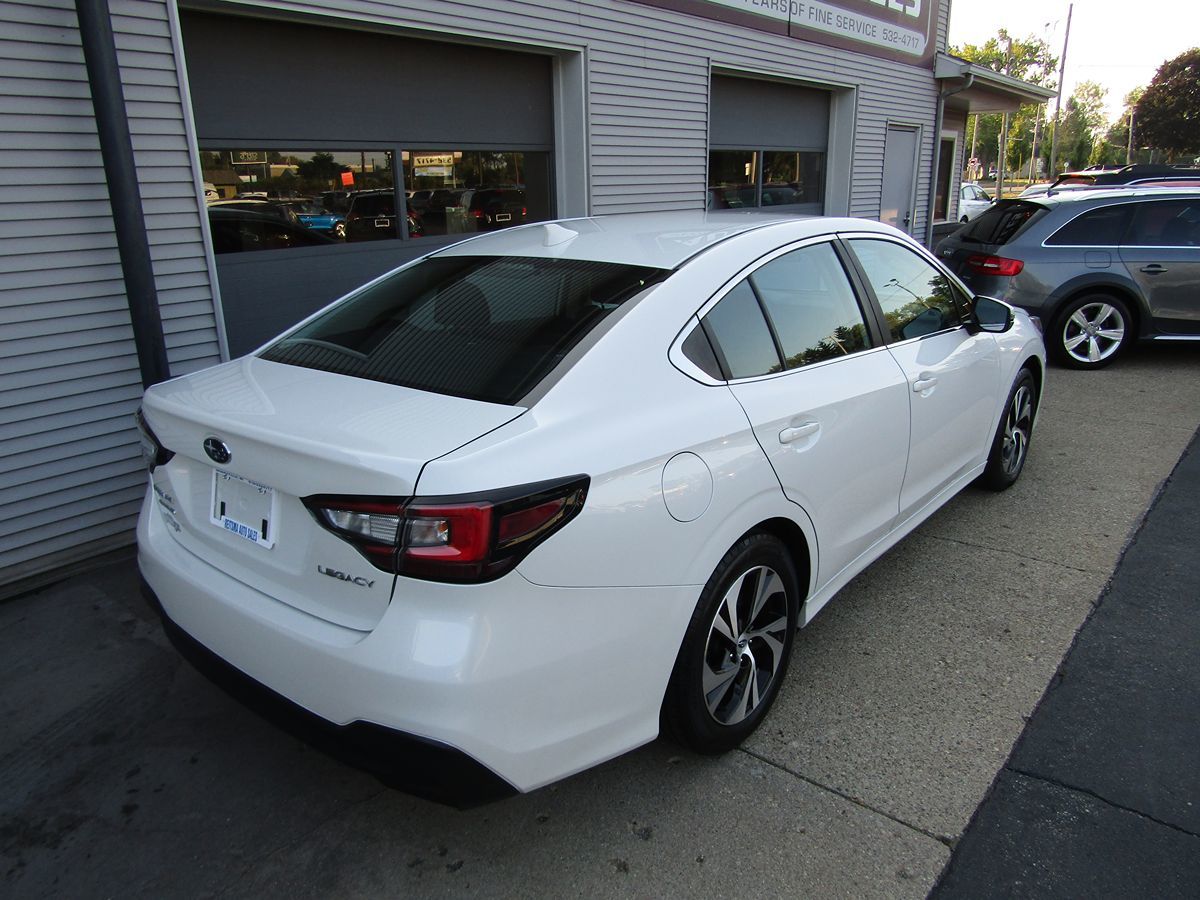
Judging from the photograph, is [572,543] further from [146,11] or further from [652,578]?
[146,11]

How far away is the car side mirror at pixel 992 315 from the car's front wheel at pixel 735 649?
2.09 metres

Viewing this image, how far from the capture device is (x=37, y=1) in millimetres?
3781

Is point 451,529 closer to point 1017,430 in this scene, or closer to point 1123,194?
point 1017,430

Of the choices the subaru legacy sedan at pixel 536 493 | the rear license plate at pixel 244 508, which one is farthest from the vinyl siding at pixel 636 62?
the rear license plate at pixel 244 508

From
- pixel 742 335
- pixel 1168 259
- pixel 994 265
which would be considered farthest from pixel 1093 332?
pixel 742 335

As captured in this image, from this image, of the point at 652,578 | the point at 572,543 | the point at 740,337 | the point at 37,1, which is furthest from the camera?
the point at 37,1

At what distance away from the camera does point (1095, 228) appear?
26.2 ft

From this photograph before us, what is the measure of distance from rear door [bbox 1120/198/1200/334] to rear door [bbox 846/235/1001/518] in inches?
184

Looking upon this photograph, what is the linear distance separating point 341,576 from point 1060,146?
91.7 meters

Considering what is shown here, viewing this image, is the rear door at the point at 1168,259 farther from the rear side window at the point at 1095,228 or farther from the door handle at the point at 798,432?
the door handle at the point at 798,432

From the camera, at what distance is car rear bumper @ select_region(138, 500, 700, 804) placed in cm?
190

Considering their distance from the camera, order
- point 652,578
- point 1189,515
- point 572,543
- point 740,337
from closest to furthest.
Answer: point 572,543 → point 652,578 → point 740,337 → point 1189,515

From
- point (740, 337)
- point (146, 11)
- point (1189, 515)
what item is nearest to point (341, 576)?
point (740, 337)

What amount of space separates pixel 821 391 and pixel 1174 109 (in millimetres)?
73206
